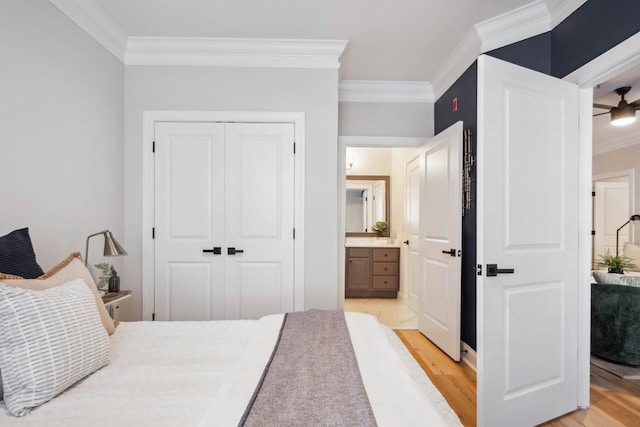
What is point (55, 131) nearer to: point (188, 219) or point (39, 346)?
point (188, 219)

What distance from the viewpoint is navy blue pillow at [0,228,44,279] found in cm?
129

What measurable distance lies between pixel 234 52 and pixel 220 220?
4.64 ft

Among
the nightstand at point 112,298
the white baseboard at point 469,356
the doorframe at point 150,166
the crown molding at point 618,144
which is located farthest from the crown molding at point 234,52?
the crown molding at point 618,144

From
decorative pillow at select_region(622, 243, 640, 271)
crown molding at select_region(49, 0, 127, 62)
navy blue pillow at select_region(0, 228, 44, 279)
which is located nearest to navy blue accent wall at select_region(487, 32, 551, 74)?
crown molding at select_region(49, 0, 127, 62)

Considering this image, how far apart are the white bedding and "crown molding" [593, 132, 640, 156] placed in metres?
5.34

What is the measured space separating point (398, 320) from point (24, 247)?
11.8 ft

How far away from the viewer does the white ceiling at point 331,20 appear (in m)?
2.26

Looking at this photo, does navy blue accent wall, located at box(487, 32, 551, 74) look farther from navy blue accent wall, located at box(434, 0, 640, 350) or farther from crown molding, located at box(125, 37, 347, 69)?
crown molding, located at box(125, 37, 347, 69)

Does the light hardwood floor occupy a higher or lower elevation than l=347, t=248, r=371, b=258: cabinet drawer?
lower

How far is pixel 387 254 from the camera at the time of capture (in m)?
5.12

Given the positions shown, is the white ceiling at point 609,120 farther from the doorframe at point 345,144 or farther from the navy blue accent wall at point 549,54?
the doorframe at point 345,144

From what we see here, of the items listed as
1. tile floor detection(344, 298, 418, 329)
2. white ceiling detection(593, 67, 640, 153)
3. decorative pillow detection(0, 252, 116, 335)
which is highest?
white ceiling detection(593, 67, 640, 153)

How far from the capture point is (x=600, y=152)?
17.3 feet

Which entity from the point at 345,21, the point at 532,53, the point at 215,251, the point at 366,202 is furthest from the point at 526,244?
the point at 366,202
